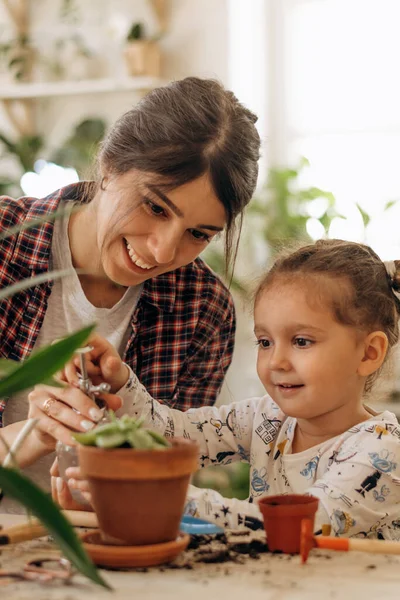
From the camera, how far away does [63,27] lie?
3580 mm

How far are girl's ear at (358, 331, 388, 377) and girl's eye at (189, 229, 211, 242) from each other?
1.15 feet

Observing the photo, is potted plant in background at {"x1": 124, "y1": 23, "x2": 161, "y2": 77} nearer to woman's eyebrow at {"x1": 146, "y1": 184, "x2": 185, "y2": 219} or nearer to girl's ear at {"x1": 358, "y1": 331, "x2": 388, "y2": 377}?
woman's eyebrow at {"x1": 146, "y1": 184, "x2": 185, "y2": 219}

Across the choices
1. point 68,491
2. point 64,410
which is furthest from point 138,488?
point 64,410

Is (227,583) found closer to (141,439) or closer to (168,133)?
(141,439)

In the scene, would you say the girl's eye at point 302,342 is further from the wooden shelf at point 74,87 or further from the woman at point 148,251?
the wooden shelf at point 74,87

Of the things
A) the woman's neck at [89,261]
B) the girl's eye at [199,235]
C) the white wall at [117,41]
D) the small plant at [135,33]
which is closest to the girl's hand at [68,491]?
the girl's eye at [199,235]

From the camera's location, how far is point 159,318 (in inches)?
73.5

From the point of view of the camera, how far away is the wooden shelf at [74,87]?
3.33 meters

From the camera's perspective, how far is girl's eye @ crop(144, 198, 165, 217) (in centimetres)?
148

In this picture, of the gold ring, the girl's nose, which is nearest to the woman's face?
the girl's nose

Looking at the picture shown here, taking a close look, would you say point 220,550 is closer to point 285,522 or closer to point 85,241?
point 285,522

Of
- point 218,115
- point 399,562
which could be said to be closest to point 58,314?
point 218,115

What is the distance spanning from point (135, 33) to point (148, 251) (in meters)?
2.03

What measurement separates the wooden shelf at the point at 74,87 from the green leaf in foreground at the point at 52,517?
279 centimetres
